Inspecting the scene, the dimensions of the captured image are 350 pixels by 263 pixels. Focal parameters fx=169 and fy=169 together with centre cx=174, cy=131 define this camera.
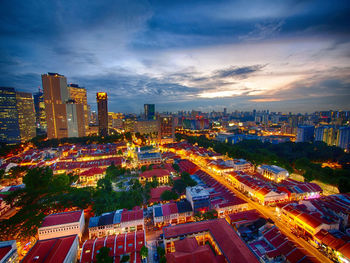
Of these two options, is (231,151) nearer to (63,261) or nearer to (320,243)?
(320,243)

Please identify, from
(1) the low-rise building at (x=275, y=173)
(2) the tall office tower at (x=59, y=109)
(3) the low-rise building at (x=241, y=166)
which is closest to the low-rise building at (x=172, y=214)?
(3) the low-rise building at (x=241, y=166)

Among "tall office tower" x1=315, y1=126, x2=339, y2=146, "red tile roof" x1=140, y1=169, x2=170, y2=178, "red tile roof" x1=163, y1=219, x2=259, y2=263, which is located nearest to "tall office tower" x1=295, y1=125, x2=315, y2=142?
"tall office tower" x1=315, y1=126, x2=339, y2=146

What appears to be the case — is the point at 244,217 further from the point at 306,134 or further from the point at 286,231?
the point at 306,134

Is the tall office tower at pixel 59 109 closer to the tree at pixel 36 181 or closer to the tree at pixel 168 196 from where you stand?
the tree at pixel 36 181

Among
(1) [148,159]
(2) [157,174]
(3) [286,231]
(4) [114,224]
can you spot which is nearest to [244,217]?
(3) [286,231]

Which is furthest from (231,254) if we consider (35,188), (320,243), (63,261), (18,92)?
(18,92)
